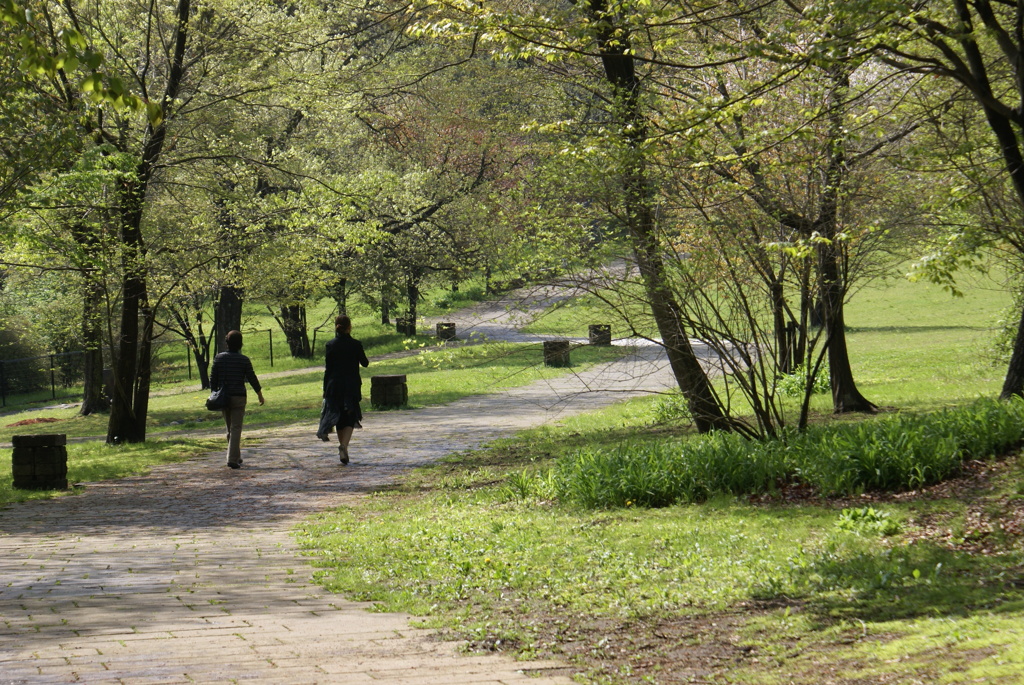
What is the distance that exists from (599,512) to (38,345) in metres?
32.8

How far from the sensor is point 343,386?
537 inches

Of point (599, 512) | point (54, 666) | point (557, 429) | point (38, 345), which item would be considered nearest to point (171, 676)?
point (54, 666)

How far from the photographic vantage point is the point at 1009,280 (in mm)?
17344

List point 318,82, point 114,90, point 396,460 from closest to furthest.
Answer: point 114,90 → point 396,460 → point 318,82

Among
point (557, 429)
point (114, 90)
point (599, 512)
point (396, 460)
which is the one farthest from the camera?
point (557, 429)

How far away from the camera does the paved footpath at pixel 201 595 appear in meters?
4.68

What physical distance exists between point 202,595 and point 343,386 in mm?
7262

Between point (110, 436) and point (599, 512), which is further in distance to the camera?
point (110, 436)

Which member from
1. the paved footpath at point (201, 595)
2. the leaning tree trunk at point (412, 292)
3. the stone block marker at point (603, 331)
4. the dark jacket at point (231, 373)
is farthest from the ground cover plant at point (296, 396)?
the paved footpath at point (201, 595)

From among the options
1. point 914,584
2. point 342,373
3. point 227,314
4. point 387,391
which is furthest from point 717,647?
point 227,314

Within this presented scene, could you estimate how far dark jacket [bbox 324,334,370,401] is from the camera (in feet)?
44.8

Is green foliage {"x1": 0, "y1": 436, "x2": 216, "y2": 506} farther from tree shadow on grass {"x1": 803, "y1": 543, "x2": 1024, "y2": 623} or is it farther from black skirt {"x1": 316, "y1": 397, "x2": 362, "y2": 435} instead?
tree shadow on grass {"x1": 803, "y1": 543, "x2": 1024, "y2": 623}

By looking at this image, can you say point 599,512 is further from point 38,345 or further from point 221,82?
point 38,345

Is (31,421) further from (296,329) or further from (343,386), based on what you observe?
(343,386)
